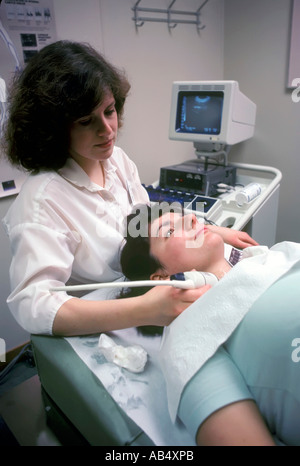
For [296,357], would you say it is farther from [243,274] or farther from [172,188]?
[172,188]

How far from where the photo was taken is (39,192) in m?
0.97

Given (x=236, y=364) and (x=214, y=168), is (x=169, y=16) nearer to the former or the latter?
(x=214, y=168)

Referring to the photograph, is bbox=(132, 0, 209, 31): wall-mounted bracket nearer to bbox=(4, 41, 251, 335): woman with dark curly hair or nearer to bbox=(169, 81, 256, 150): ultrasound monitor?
bbox=(169, 81, 256, 150): ultrasound monitor

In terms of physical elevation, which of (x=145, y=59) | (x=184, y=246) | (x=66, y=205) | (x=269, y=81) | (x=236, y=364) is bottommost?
(x=236, y=364)

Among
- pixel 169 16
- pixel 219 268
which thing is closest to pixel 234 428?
pixel 219 268

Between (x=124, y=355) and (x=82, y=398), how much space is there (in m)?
0.14

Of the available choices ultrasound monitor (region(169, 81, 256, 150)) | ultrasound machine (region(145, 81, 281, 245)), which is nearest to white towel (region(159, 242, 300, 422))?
ultrasound machine (region(145, 81, 281, 245))

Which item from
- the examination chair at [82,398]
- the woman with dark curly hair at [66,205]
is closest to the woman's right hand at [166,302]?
the woman with dark curly hair at [66,205]

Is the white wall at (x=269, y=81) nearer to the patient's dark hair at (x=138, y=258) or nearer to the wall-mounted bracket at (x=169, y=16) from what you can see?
the wall-mounted bracket at (x=169, y=16)

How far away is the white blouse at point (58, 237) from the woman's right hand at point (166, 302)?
23 centimetres

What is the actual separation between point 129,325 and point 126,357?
0.26ft

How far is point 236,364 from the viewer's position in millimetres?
730

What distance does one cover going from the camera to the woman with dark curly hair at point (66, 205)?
0.87 m

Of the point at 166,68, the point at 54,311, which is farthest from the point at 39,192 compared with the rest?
the point at 166,68
